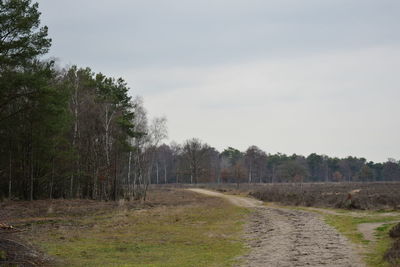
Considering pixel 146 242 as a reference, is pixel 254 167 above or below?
above

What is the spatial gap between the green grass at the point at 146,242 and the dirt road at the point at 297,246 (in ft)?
2.71

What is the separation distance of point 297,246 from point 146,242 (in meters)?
6.46

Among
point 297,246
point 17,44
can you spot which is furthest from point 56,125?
point 297,246

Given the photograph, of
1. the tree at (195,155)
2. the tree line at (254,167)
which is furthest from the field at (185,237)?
the tree at (195,155)

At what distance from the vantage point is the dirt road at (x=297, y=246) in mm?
12094

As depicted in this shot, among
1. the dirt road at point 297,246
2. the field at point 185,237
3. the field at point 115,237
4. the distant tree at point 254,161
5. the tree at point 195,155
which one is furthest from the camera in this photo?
the distant tree at point 254,161

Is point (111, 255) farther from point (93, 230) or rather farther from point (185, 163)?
point (185, 163)

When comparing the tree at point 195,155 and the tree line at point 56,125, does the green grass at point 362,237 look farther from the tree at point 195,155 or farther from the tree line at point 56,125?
the tree at point 195,155

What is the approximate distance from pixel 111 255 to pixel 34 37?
1579 cm

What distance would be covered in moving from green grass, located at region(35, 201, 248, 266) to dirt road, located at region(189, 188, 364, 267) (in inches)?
32.5

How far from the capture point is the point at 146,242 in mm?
17484

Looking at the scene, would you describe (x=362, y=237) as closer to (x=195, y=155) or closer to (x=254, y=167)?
(x=195, y=155)

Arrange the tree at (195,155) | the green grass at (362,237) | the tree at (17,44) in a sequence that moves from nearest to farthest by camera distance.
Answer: the green grass at (362,237)
the tree at (17,44)
the tree at (195,155)

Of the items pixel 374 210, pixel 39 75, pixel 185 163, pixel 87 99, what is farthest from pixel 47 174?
pixel 185 163
